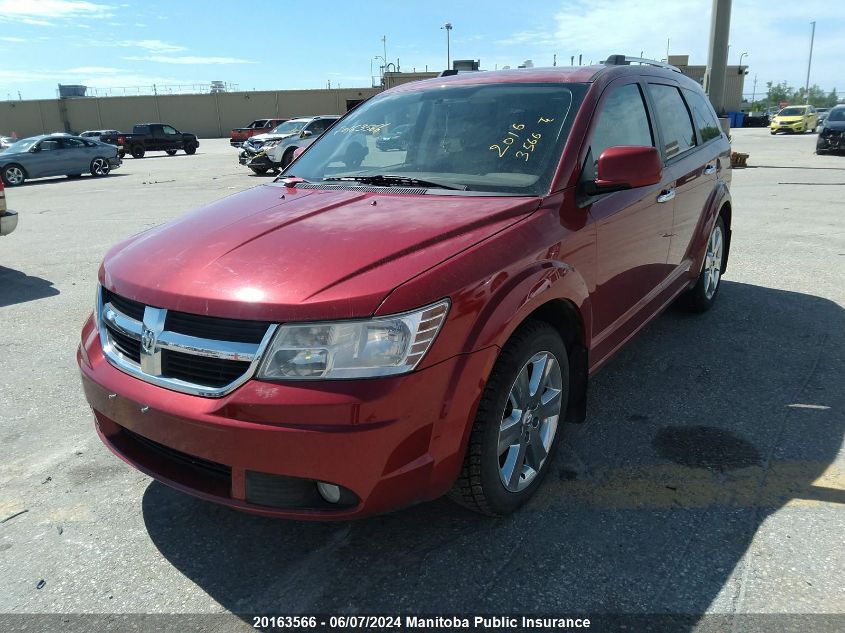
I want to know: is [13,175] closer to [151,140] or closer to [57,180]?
[57,180]

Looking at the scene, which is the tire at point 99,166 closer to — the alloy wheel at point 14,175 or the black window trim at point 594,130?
the alloy wheel at point 14,175

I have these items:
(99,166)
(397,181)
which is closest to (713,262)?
(397,181)

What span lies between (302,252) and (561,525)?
151cm

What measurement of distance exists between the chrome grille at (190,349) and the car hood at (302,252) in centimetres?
4

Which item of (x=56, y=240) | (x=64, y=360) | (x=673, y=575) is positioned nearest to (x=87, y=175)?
(x=56, y=240)

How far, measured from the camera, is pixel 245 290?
216cm

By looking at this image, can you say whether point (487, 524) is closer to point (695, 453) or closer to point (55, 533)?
point (695, 453)

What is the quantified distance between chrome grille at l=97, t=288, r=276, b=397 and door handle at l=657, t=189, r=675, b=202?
2.63 meters

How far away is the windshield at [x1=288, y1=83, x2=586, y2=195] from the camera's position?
3.05 m

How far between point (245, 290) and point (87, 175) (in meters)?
25.1

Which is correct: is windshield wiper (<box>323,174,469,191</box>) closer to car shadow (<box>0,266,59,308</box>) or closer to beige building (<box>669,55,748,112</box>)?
car shadow (<box>0,266,59,308</box>)

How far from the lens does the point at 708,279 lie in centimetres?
515

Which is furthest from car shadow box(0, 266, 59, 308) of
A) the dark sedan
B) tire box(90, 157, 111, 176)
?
the dark sedan

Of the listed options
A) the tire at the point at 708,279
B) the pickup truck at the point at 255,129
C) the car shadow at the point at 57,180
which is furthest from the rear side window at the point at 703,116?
the pickup truck at the point at 255,129
